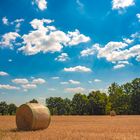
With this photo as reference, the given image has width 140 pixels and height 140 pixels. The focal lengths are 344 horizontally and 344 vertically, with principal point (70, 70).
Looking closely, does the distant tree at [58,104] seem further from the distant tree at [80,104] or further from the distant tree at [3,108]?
the distant tree at [3,108]

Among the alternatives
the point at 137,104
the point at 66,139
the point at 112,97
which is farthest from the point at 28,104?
the point at 112,97

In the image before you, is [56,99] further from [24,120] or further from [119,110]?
[24,120]

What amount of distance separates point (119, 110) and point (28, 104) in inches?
2693

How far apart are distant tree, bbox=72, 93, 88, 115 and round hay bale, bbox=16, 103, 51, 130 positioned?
228 feet

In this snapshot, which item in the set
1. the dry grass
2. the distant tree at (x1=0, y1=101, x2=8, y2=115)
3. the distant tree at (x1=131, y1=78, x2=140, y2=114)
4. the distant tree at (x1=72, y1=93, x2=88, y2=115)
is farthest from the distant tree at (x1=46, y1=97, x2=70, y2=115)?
the dry grass

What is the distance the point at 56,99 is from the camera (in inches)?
4857

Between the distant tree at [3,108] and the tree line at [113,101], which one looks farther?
the distant tree at [3,108]

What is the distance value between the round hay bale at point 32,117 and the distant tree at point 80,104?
69.6 m

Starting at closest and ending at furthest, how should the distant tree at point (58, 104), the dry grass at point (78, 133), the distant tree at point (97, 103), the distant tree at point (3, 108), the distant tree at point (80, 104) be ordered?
the dry grass at point (78, 133) → the distant tree at point (97, 103) → the distant tree at point (80, 104) → the distant tree at point (3, 108) → the distant tree at point (58, 104)

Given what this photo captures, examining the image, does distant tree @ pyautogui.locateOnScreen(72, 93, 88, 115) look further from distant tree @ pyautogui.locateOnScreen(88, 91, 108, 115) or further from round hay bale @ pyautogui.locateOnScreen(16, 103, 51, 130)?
round hay bale @ pyautogui.locateOnScreen(16, 103, 51, 130)

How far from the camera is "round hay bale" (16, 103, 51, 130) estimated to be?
65.5 ft

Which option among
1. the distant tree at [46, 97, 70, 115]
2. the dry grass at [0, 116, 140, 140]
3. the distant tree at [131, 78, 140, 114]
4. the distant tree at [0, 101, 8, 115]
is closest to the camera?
the dry grass at [0, 116, 140, 140]

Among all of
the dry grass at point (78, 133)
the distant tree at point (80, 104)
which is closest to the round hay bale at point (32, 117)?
the dry grass at point (78, 133)

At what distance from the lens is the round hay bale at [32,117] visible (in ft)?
65.5
